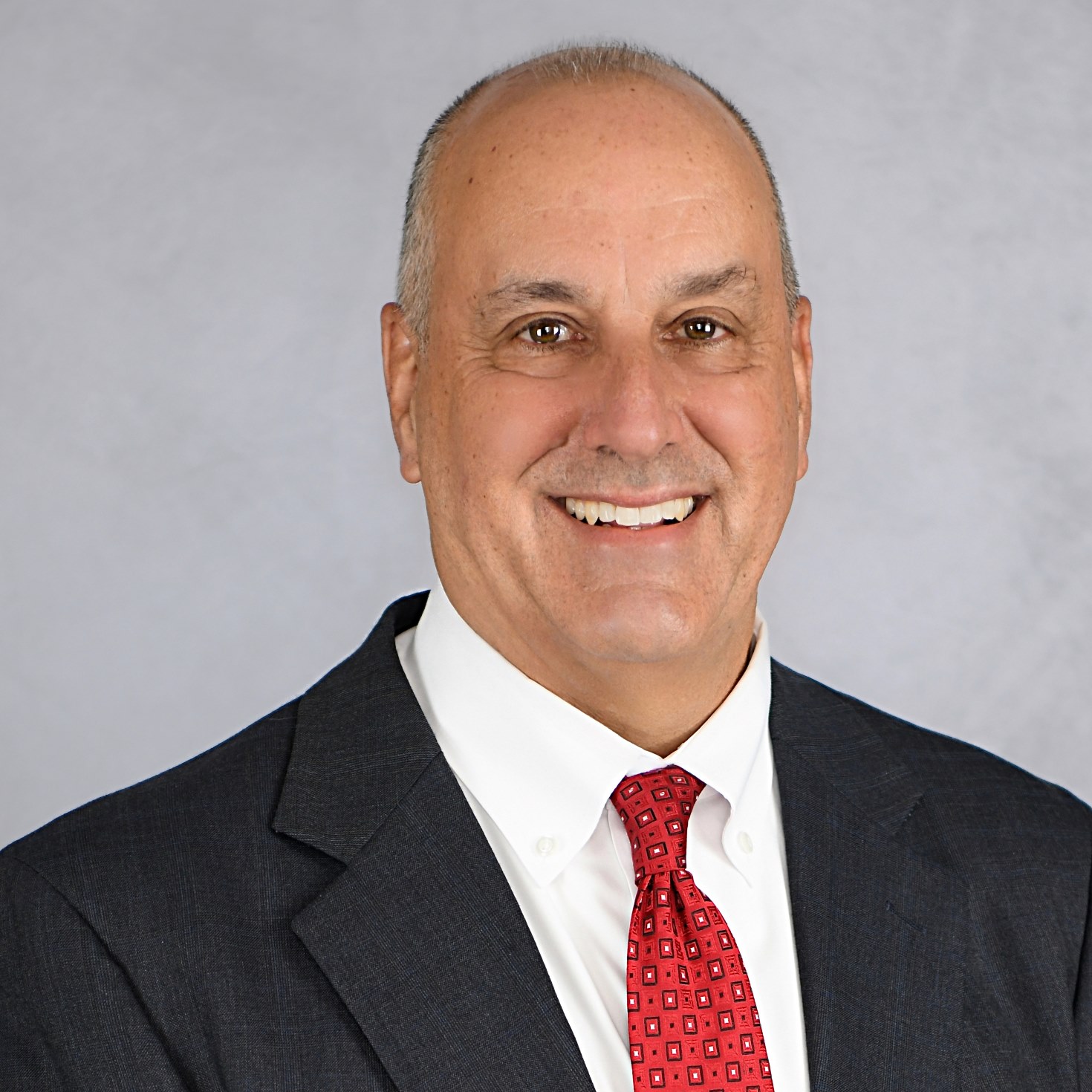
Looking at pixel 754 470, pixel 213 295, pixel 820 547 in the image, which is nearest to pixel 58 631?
pixel 213 295

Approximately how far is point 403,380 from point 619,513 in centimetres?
52

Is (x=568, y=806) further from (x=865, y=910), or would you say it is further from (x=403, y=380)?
(x=403, y=380)

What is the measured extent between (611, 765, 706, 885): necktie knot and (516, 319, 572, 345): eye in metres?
0.72

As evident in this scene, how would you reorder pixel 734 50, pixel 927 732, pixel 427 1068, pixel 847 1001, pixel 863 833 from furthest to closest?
pixel 734 50
pixel 927 732
pixel 863 833
pixel 847 1001
pixel 427 1068

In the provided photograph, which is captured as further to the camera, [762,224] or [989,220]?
[989,220]

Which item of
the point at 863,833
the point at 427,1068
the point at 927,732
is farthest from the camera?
the point at 927,732

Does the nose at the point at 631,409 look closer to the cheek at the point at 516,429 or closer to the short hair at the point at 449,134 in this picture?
the cheek at the point at 516,429

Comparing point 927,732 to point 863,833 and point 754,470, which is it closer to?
point 863,833

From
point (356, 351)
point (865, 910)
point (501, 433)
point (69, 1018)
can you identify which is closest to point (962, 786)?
point (865, 910)

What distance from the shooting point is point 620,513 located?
325 centimetres

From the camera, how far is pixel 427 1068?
2947 mm

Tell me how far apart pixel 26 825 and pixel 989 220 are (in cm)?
292

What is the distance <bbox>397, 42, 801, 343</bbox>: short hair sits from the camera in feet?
11.0

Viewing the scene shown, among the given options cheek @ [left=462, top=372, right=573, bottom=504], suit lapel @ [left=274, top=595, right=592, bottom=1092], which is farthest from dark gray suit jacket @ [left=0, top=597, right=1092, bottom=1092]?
cheek @ [left=462, top=372, right=573, bottom=504]
